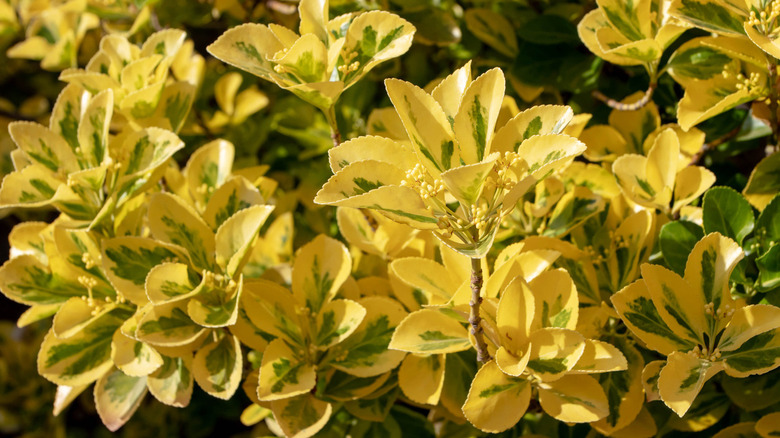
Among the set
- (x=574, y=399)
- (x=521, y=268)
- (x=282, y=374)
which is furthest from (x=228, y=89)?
(x=574, y=399)

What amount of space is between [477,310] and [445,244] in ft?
0.28

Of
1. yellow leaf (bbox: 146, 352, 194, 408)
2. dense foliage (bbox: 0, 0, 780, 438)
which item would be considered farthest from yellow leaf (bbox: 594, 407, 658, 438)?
yellow leaf (bbox: 146, 352, 194, 408)

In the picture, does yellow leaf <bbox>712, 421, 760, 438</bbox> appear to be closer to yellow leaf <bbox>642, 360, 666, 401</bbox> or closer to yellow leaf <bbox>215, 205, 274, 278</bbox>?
yellow leaf <bbox>642, 360, 666, 401</bbox>

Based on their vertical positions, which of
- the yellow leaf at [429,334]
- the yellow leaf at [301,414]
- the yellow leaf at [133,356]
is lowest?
the yellow leaf at [301,414]

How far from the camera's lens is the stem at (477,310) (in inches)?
28.7

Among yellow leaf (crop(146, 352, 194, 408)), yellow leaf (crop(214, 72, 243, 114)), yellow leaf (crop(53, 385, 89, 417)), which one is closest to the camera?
yellow leaf (crop(146, 352, 194, 408))

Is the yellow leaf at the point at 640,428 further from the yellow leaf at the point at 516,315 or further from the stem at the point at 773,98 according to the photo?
the stem at the point at 773,98

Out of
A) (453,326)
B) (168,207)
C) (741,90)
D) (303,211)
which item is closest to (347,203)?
(453,326)

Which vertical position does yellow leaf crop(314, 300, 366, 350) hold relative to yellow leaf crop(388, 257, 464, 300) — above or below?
below

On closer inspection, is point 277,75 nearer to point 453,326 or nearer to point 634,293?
point 453,326

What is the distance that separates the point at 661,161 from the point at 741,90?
0.13 m

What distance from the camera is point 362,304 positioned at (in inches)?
38.6

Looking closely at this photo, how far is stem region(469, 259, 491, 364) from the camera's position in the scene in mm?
729

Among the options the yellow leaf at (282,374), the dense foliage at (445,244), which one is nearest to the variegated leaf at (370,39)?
the dense foliage at (445,244)
